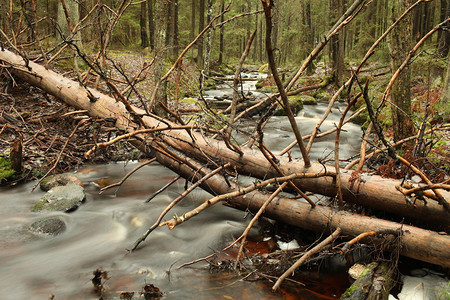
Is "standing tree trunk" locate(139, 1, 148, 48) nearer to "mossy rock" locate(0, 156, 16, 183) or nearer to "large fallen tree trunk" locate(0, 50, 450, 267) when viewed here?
"mossy rock" locate(0, 156, 16, 183)

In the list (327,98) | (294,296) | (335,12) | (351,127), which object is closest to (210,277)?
(294,296)

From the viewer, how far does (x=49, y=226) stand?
178 inches

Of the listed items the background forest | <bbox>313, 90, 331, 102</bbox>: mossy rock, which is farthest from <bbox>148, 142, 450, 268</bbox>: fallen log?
<bbox>313, 90, 331, 102</bbox>: mossy rock

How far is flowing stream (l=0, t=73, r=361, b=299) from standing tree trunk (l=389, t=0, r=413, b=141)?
74.2 inches

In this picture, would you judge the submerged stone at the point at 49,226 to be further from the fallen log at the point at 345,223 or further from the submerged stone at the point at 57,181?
the fallen log at the point at 345,223

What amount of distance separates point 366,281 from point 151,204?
3.55m

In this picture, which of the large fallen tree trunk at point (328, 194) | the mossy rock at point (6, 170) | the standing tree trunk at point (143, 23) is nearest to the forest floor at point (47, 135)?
the mossy rock at point (6, 170)

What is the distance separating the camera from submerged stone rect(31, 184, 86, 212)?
5.01m

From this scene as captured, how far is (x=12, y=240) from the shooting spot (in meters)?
4.25

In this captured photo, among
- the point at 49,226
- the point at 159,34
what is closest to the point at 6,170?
the point at 49,226

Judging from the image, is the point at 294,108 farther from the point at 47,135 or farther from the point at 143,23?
the point at 143,23

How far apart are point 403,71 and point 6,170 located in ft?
23.3

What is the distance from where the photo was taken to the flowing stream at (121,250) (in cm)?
330

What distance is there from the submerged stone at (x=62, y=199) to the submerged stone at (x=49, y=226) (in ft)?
1.16
